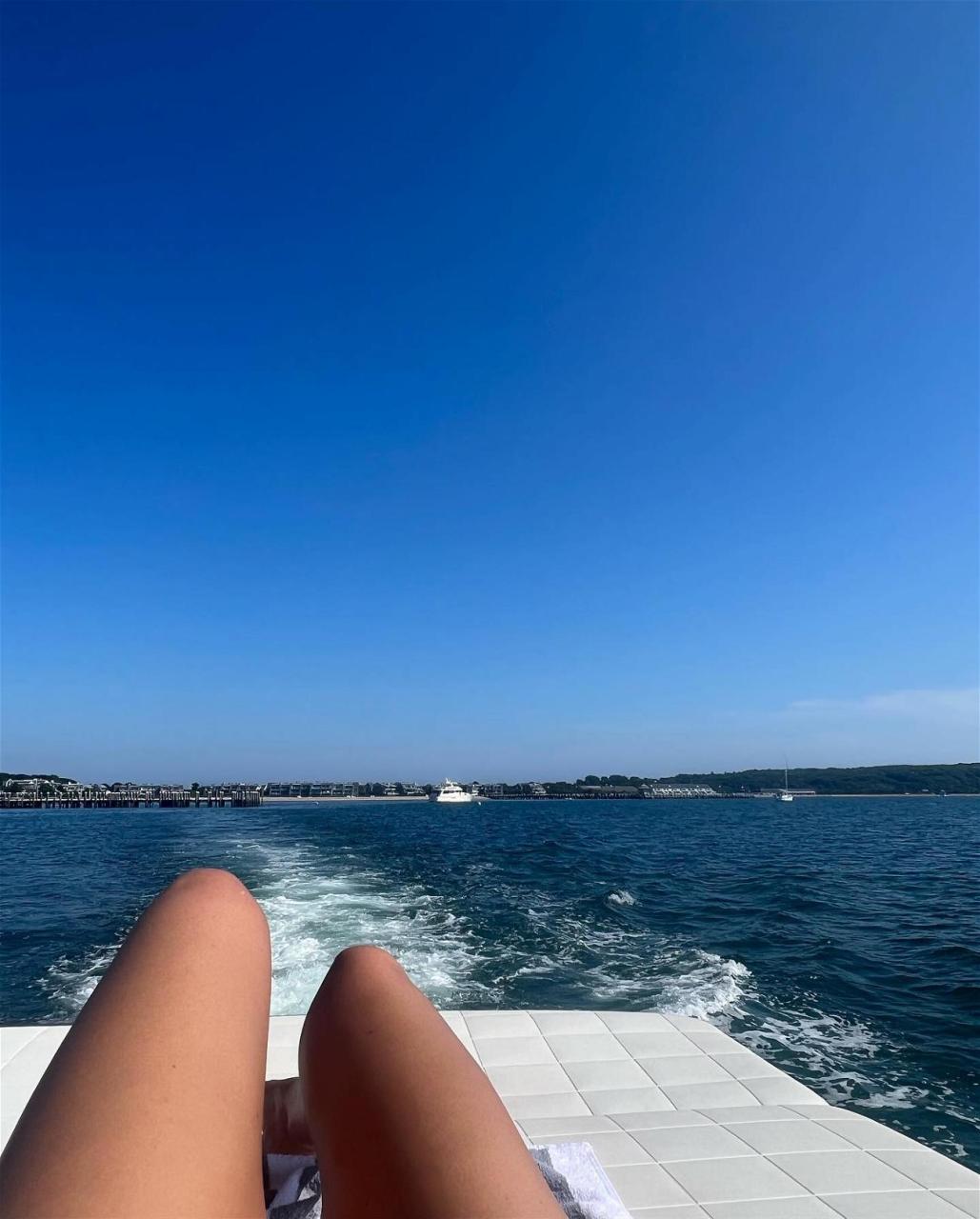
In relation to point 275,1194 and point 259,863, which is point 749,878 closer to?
point 259,863

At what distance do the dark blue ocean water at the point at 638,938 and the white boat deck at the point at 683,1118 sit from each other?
2.14 m

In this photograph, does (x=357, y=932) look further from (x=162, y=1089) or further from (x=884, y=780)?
(x=884, y=780)

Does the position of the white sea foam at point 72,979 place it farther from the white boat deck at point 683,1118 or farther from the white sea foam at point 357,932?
the white boat deck at point 683,1118

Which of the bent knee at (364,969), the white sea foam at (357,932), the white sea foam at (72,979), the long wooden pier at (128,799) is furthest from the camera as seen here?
the long wooden pier at (128,799)

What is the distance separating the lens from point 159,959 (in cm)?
113

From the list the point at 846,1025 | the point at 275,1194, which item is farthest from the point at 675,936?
the point at 275,1194

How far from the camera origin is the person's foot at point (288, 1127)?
1.38 metres

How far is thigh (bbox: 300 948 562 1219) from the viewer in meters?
0.91

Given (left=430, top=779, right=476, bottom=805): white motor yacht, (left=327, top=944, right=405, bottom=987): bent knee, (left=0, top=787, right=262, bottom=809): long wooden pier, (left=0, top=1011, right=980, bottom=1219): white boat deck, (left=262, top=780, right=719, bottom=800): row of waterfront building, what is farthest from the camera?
(left=262, top=780, right=719, bottom=800): row of waterfront building

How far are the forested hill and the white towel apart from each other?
11994cm

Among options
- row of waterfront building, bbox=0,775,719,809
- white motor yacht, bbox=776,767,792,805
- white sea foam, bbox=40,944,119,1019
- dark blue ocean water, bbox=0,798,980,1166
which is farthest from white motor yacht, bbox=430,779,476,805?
white sea foam, bbox=40,944,119,1019

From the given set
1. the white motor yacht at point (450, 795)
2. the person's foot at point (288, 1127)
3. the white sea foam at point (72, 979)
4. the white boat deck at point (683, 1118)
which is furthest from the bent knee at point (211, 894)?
the white motor yacht at point (450, 795)

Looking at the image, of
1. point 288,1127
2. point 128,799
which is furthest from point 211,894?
point 128,799

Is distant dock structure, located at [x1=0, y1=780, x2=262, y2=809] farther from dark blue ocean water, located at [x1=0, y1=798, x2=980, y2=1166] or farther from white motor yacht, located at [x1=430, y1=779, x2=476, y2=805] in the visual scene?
dark blue ocean water, located at [x1=0, y1=798, x2=980, y2=1166]
